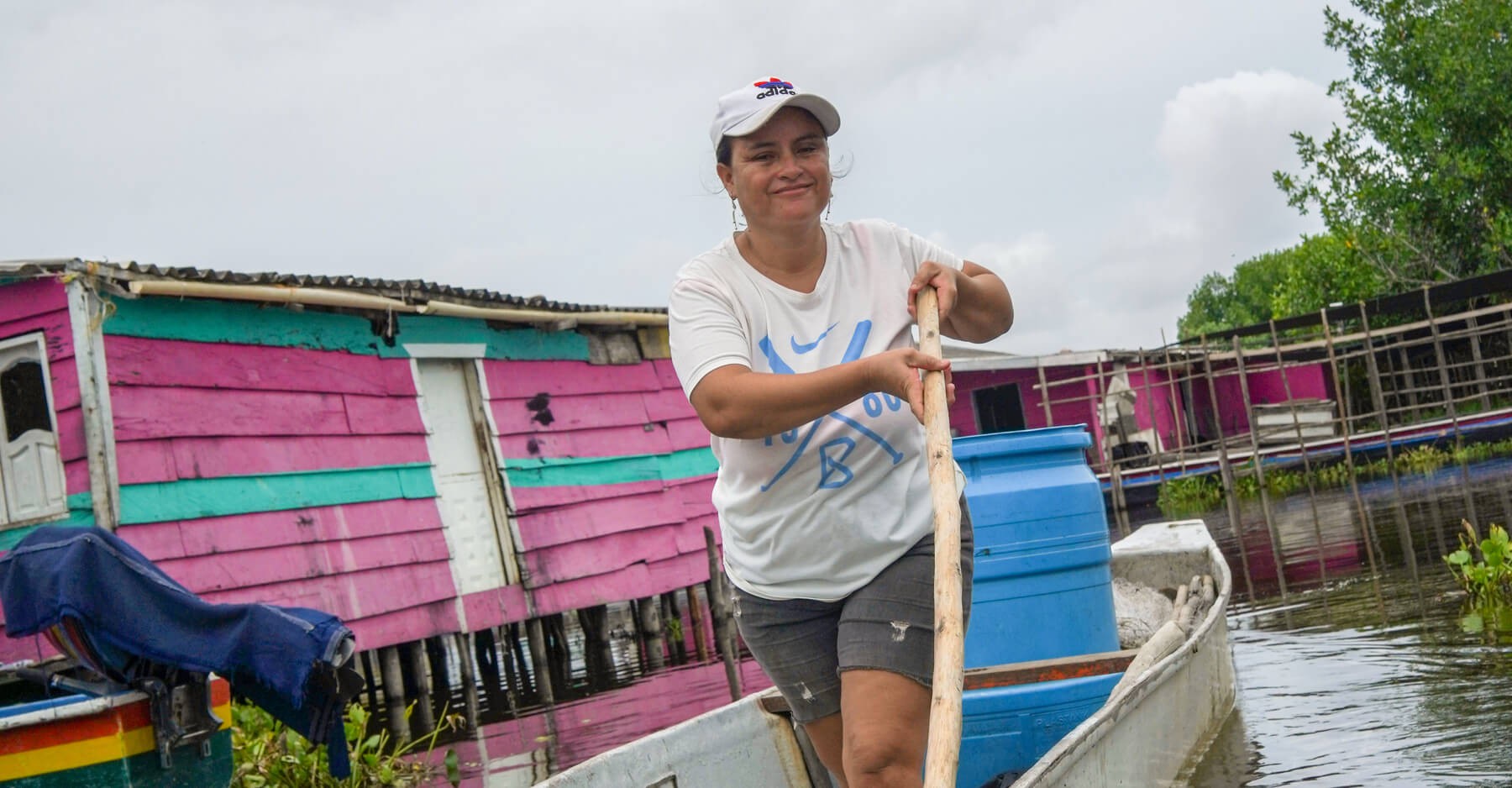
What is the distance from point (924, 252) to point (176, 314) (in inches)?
294

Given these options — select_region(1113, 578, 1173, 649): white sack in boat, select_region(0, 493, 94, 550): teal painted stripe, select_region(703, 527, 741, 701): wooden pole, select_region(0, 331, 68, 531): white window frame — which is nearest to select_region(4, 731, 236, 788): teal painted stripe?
select_region(0, 493, 94, 550): teal painted stripe

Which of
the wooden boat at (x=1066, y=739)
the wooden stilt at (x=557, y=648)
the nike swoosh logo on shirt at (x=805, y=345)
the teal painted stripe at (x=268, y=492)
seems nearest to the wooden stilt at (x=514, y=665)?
the wooden stilt at (x=557, y=648)

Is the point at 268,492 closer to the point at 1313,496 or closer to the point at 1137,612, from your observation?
the point at 1137,612

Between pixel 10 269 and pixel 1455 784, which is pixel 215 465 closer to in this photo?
pixel 10 269

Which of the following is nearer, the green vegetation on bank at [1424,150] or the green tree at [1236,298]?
the green vegetation on bank at [1424,150]

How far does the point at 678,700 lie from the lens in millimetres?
8656

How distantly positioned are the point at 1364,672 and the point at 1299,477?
17809 mm

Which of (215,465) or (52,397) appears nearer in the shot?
(52,397)

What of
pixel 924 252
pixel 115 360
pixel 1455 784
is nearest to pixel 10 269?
pixel 115 360

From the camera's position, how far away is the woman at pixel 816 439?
8.41ft

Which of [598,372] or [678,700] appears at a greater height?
[598,372]

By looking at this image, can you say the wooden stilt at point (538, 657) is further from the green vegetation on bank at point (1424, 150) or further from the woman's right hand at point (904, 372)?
the green vegetation on bank at point (1424, 150)

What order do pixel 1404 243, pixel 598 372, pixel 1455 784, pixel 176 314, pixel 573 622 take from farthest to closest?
pixel 1404 243, pixel 573 622, pixel 598 372, pixel 176 314, pixel 1455 784

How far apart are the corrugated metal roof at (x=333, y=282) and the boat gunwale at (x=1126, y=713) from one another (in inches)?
252
